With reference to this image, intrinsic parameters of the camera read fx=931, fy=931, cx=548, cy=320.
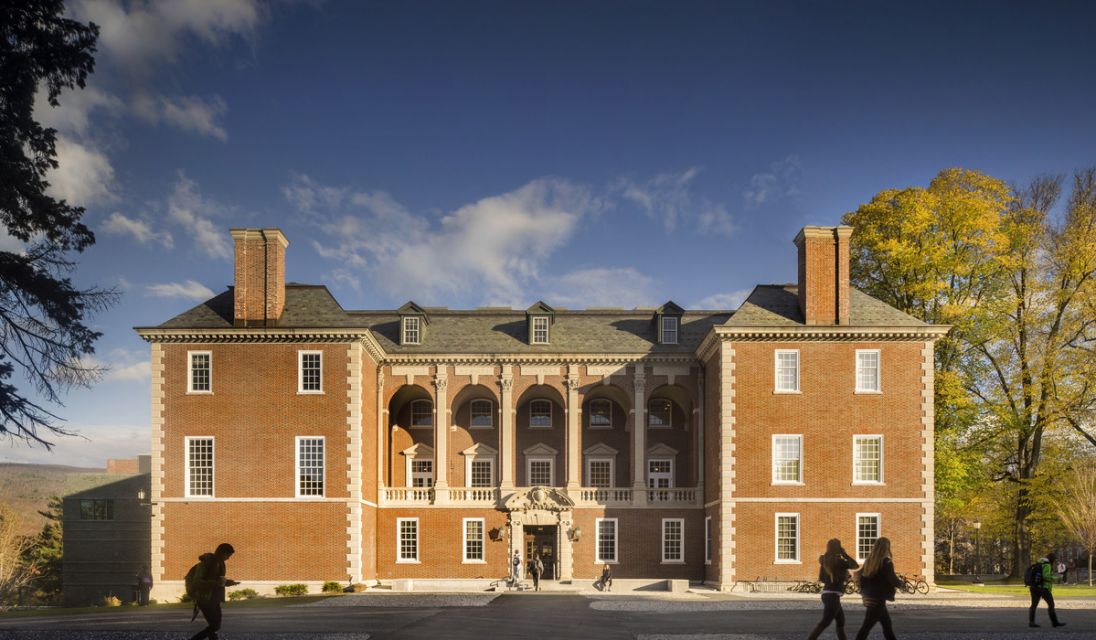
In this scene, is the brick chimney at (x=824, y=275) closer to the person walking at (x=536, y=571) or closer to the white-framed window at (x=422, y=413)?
the person walking at (x=536, y=571)

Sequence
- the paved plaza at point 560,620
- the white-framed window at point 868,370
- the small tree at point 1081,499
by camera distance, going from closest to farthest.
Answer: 1. the paved plaza at point 560,620
2. the white-framed window at point 868,370
3. the small tree at point 1081,499

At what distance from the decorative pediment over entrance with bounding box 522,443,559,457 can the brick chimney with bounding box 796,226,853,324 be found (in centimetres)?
1543

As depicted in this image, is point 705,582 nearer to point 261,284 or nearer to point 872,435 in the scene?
point 872,435

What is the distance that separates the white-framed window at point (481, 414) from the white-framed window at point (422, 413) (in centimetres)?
205

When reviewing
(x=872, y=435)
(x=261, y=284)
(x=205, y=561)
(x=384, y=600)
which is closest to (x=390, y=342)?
(x=261, y=284)

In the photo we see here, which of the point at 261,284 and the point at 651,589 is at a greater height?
the point at 261,284

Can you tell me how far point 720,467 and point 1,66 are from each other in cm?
2982

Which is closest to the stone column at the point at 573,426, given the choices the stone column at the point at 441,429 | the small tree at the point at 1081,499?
the stone column at the point at 441,429

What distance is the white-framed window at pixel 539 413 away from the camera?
49.2 m

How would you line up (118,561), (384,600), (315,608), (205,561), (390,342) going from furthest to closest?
(118,561)
(390,342)
(384,600)
(315,608)
(205,561)

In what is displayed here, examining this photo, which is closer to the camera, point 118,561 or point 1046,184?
point 1046,184

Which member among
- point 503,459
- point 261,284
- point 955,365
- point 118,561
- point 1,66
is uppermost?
point 1,66

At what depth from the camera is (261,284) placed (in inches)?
1630

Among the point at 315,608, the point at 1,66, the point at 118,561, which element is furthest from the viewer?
the point at 118,561
